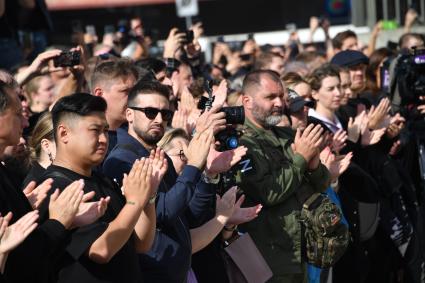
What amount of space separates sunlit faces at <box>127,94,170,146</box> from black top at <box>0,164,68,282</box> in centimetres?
144

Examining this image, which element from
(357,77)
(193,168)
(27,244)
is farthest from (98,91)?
(357,77)

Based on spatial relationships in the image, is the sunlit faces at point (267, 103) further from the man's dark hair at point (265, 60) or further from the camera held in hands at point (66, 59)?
the man's dark hair at point (265, 60)

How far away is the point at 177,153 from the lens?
571cm

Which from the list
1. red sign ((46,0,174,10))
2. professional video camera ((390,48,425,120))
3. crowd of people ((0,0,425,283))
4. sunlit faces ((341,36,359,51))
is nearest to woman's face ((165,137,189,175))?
crowd of people ((0,0,425,283))

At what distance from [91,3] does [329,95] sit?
1934cm

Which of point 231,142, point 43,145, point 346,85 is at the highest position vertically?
point 43,145

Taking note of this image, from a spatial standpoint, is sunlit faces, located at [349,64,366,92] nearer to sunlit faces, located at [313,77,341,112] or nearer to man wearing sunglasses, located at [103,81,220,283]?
sunlit faces, located at [313,77,341,112]

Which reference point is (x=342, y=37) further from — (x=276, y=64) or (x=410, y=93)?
(x=410, y=93)

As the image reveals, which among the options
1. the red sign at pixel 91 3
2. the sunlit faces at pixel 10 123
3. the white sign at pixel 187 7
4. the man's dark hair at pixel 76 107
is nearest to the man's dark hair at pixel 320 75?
the man's dark hair at pixel 76 107

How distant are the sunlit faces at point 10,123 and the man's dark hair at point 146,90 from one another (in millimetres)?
1370

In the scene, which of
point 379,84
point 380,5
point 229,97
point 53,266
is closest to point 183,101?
point 229,97

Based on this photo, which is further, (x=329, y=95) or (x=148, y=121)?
(x=329, y=95)

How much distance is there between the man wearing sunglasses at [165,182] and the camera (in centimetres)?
481

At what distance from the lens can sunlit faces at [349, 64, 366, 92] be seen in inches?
379
